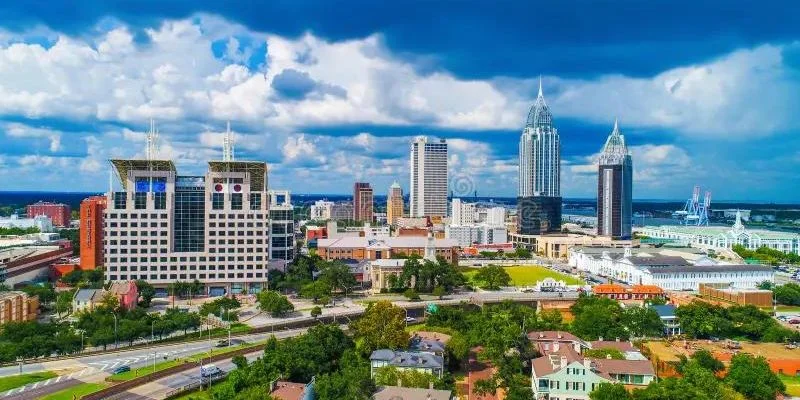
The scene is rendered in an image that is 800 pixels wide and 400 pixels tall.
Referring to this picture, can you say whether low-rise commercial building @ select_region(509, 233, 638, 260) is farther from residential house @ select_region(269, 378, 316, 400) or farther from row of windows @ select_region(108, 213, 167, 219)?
residential house @ select_region(269, 378, 316, 400)

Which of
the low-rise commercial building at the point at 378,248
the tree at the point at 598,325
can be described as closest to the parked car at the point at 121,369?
the tree at the point at 598,325

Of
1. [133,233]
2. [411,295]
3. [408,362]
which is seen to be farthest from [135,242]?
[408,362]

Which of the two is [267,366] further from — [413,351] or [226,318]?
[226,318]

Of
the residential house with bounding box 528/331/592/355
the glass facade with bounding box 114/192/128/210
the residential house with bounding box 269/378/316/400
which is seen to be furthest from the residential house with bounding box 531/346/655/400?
the glass facade with bounding box 114/192/128/210

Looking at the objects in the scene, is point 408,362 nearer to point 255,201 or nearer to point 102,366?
point 102,366

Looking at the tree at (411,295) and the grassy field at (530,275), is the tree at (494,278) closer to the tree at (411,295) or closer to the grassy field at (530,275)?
the grassy field at (530,275)

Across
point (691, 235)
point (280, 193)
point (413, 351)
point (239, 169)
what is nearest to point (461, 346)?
point (413, 351)
